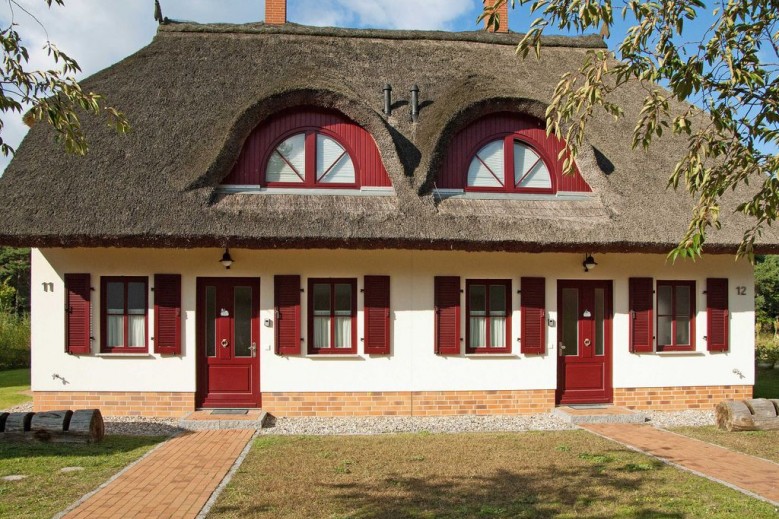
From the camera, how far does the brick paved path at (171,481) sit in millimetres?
5539

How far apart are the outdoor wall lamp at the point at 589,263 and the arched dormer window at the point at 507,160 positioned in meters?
1.14

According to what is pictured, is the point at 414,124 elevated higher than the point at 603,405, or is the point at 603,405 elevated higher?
the point at 414,124

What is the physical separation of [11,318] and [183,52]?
12178mm

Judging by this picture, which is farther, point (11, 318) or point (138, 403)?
point (11, 318)

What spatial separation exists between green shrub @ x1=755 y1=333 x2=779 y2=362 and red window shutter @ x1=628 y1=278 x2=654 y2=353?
8.94 m

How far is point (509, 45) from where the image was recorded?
547 inches

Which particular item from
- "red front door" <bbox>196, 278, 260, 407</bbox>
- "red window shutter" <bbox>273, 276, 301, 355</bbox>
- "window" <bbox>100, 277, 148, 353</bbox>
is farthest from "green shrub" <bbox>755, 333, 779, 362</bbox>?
"window" <bbox>100, 277, 148, 353</bbox>

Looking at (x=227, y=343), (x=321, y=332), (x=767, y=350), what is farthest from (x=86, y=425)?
(x=767, y=350)

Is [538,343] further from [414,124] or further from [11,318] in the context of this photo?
[11,318]

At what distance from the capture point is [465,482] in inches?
253

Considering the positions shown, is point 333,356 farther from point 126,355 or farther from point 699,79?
point 699,79

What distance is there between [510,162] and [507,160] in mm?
59

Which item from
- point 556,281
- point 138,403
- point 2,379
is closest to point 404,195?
point 556,281

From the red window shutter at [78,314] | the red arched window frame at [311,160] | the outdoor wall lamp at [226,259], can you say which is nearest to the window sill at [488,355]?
the red arched window frame at [311,160]
